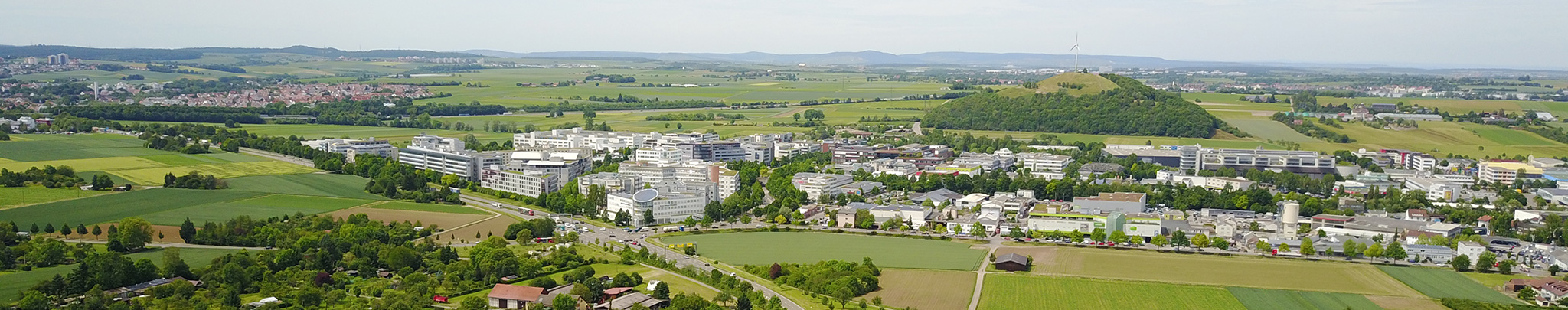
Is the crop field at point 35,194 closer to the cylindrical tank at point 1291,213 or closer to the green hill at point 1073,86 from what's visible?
the cylindrical tank at point 1291,213

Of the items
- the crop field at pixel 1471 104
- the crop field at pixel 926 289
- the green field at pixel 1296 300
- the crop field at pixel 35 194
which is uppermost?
the crop field at pixel 1471 104

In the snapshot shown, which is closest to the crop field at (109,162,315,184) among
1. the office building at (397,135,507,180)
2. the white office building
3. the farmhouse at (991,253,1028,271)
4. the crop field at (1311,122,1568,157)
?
the office building at (397,135,507,180)

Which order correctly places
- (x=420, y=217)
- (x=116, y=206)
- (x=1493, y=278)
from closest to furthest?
(x=1493, y=278) < (x=116, y=206) < (x=420, y=217)

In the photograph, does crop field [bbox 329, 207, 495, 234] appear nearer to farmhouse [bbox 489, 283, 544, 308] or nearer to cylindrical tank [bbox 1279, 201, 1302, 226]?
farmhouse [bbox 489, 283, 544, 308]

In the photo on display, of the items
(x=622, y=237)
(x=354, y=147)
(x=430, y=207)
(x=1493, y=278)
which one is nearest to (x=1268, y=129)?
(x=1493, y=278)

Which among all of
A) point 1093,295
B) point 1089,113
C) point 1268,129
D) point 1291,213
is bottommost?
point 1093,295

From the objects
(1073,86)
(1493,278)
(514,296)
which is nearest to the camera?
(514,296)

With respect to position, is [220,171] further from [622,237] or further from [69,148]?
[622,237]

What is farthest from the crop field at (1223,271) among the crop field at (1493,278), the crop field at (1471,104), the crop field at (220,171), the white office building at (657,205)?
the crop field at (1471,104)

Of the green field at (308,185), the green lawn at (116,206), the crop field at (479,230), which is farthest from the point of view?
the green field at (308,185)
